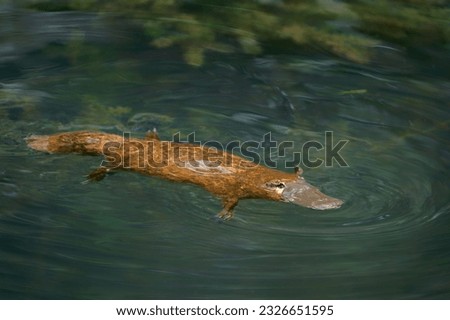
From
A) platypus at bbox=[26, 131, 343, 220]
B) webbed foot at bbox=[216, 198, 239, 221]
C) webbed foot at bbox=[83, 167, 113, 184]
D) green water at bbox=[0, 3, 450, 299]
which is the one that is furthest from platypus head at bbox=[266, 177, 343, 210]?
webbed foot at bbox=[83, 167, 113, 184]

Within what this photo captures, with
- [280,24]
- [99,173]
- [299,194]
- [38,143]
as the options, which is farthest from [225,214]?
[280,24]

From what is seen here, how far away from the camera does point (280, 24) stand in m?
7.68

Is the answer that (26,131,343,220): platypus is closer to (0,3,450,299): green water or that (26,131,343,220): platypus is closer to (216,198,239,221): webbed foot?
(216,198,239,221): webbed foot

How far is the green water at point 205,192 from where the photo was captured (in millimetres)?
5559

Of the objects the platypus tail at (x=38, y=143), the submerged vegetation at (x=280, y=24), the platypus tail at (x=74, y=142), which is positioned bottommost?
the platypus tail at (x=38, y=143)

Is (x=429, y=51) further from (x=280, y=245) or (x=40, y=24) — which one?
(x=40, y=24)

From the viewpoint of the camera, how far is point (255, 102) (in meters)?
7.04

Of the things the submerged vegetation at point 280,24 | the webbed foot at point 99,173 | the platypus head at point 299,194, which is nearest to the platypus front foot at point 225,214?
the platypus head at point 299,194

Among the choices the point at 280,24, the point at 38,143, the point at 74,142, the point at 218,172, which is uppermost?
the point at 280,24

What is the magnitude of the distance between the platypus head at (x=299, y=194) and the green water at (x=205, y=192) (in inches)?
4.5

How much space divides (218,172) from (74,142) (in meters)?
1.02

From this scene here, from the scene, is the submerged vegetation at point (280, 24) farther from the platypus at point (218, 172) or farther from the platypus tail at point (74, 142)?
the platypus at point (218, 172)

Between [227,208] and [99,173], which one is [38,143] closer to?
[99,173]

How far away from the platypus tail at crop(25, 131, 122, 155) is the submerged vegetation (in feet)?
5.12
